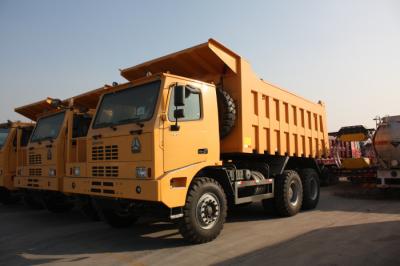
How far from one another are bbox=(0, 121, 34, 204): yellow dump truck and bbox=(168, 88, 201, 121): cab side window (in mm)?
6498

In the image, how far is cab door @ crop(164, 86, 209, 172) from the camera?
235 inches

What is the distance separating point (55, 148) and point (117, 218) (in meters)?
2.23

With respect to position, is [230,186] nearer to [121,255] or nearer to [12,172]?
[121,255]

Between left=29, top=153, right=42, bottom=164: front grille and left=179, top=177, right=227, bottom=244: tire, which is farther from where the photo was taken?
left=29, top=153, right=42, bottom=164: front grille

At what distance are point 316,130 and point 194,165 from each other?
19.0 ft

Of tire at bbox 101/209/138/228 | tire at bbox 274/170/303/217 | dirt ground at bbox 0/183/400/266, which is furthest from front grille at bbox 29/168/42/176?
tire at bbox 274/170/303/217

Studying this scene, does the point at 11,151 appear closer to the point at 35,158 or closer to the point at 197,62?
the point at 35,158

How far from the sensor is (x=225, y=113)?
7320 mm

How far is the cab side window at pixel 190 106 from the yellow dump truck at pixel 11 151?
Result: 6.50 m

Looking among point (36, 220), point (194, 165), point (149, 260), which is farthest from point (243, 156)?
point (36, 220)

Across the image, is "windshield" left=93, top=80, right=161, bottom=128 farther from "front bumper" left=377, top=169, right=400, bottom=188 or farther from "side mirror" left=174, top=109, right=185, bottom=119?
"front bumper" left=377, top=169, right=400, bottom=188

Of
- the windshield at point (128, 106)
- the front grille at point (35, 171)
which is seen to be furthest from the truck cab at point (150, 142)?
the front grille at point (35, 171)

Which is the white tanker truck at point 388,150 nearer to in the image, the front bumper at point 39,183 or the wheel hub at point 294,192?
the wheel hub at point 294,192

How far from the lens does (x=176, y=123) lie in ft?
19.7
